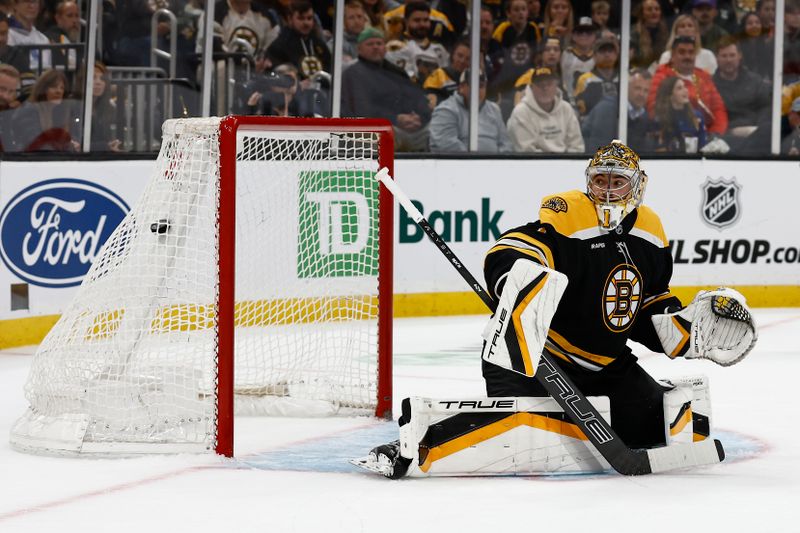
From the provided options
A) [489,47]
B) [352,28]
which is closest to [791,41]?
[489,47]

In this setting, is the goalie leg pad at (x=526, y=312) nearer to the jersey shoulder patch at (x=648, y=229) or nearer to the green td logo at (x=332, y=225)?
the jersey shoulder patch at (x=648, y=229)

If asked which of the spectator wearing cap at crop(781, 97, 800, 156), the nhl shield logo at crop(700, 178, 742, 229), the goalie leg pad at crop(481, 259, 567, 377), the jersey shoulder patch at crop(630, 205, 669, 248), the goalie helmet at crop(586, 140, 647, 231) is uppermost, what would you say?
the spectator wearing cap at crop(781, 97, 800, 156)

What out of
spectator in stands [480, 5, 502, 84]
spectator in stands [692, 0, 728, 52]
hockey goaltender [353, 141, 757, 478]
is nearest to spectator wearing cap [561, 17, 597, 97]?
spectator in stands [480, 5, 502, 84]

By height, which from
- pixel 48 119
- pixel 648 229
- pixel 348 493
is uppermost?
→ pixel 48 119

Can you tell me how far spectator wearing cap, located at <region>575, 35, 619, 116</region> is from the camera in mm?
7754

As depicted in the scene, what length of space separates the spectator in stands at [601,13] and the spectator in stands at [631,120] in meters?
0.33

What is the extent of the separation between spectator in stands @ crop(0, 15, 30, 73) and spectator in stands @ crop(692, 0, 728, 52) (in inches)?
152

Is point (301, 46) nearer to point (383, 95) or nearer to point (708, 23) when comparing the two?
point (383, 95)

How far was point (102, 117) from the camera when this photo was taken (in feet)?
21.1

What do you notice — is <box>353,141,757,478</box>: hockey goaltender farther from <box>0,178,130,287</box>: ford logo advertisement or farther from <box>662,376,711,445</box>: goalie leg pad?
<box>0,178,130,287</box>: ford logo advertisement

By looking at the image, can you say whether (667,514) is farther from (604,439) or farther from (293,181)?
(293,181)

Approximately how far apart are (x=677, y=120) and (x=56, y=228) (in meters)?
3.76

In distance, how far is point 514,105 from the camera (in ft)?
25.2

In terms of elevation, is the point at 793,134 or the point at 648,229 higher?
the point at 793,134
